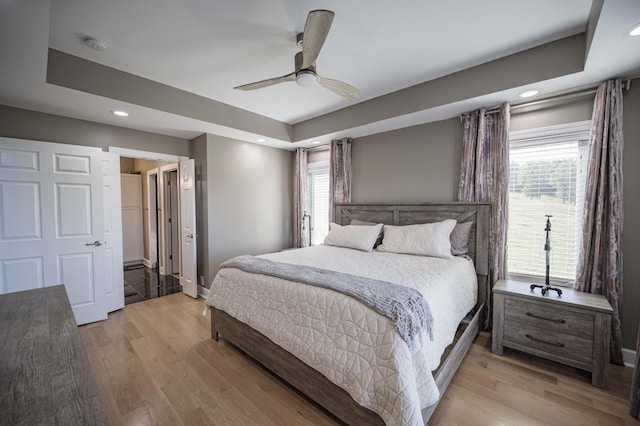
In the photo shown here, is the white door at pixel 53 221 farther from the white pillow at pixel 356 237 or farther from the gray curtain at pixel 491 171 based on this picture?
the gray curtain at pixel 491 171

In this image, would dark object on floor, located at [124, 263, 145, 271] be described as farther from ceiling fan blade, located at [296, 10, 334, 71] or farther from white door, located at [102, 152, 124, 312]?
ceiling fan blade, located at [296, 10, 334, 71]

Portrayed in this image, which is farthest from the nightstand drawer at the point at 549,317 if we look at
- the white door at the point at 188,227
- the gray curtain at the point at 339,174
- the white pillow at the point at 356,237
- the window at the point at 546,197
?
the white door at the point at 188,227

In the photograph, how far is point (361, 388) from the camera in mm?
1423

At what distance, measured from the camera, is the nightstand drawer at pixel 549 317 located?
80.1 inches

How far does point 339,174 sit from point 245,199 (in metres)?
1.58

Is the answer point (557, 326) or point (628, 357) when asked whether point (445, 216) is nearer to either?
point (557, 326)

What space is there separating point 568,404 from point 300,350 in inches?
75.1

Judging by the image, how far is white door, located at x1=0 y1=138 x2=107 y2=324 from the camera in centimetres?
263

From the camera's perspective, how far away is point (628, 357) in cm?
224

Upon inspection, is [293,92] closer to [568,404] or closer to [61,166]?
[61,166]

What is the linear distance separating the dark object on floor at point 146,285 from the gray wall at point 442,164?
A: 11.2ft

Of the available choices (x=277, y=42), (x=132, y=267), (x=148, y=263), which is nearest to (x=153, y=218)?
(x=148, y=263)

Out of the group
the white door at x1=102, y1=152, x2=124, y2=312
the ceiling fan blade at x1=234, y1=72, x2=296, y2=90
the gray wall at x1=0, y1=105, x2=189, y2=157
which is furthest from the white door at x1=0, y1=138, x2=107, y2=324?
the ceiling fan blade at x1=234, y1=72, x2=296, y2=90

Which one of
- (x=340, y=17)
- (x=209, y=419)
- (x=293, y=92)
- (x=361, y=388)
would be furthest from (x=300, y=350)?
(x=293, y=92)
